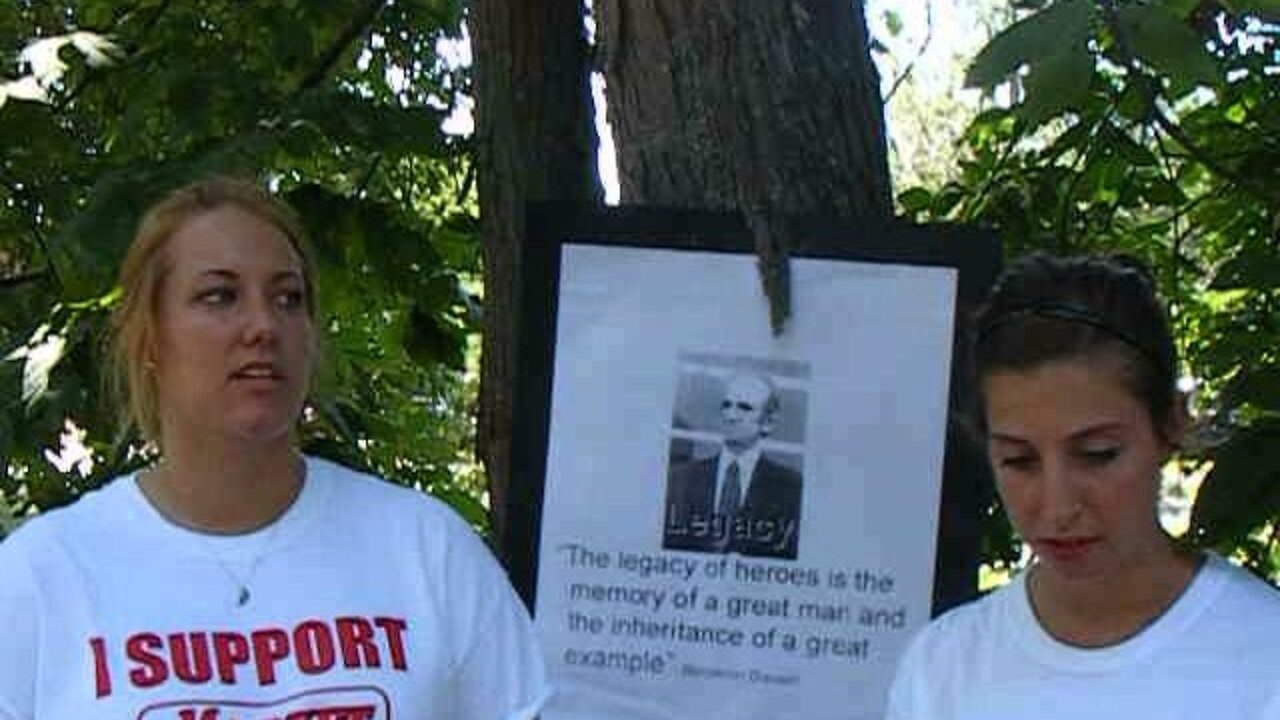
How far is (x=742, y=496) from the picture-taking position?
272 cm

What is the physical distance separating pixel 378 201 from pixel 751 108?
1000 mm

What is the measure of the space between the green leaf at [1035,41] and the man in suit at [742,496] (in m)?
0.66

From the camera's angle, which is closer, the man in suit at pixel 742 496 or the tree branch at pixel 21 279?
the man in suit at pixel 742 496

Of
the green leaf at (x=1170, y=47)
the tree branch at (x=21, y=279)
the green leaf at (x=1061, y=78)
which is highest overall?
the green leaf at (x=1170, y=47)

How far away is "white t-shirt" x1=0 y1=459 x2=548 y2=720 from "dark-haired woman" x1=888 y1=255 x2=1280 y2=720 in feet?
1.82

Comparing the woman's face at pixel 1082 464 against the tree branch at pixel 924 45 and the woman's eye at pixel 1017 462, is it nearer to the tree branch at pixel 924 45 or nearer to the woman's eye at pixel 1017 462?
the woman's eye at pixel 1017 462

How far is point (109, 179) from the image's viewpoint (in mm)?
3180

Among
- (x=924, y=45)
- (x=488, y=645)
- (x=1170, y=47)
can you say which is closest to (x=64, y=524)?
(x=488, y=645)

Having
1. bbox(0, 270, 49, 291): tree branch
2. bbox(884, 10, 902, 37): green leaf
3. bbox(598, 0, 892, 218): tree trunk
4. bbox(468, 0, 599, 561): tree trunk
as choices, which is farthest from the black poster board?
bbox(884, 10, 902, 37): green leaf

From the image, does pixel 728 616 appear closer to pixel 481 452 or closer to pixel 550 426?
pixel 550 426

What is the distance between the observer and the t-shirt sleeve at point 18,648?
227 cm

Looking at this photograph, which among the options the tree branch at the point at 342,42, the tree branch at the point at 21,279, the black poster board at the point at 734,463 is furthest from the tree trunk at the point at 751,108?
the tree branch at the point at 21,279

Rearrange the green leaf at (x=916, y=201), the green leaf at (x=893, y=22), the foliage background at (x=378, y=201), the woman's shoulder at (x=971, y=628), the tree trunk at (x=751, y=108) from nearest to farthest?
the woman's shoulder at (x=971, y=628) < the tree trunk at (x=751, y=108) < the foliage background at (x=378, y=201) < the green leaf at (x=916, y=201) < the green leaf at (x=893, y=22)

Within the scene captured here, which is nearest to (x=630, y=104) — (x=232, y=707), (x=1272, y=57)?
(x=232, y=707)
